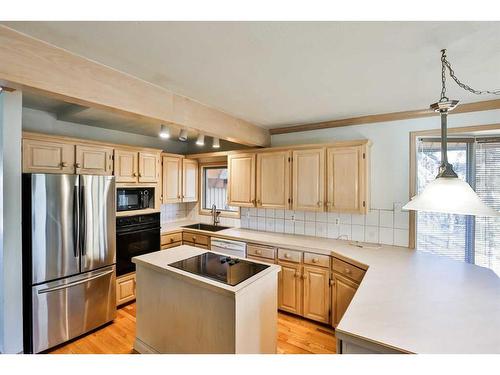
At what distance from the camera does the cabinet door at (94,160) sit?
2.63 metres

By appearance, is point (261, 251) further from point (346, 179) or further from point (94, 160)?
point (94, 160)

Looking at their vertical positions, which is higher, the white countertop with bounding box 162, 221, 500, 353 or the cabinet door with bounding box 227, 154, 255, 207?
the cabinet door with bounding box 227, 154, 255, 207

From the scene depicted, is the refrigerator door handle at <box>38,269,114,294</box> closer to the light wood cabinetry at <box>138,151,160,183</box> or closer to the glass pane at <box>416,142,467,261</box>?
the light wood cabinetry at <box>138,151,160,183</box>

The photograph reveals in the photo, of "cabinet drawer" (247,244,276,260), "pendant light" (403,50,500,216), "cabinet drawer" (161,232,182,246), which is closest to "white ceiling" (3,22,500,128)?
"pendant light" (403,50,500,216)

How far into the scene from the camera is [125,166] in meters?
3.08

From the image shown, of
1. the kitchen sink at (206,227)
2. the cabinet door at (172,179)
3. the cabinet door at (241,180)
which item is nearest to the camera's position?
the cabinet door at (241,180)

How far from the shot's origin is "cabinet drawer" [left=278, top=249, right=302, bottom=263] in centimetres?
272

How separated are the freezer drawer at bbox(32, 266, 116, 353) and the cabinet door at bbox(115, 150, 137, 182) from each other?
43.2 inches

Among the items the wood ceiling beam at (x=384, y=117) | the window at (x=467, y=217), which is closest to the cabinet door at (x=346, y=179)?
the wood ceiling beam at (x=384, y=117)

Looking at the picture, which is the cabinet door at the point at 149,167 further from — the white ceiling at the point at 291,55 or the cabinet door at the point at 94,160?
the white ceiling at the point at 291,55

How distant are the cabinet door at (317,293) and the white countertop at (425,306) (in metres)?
0.44
